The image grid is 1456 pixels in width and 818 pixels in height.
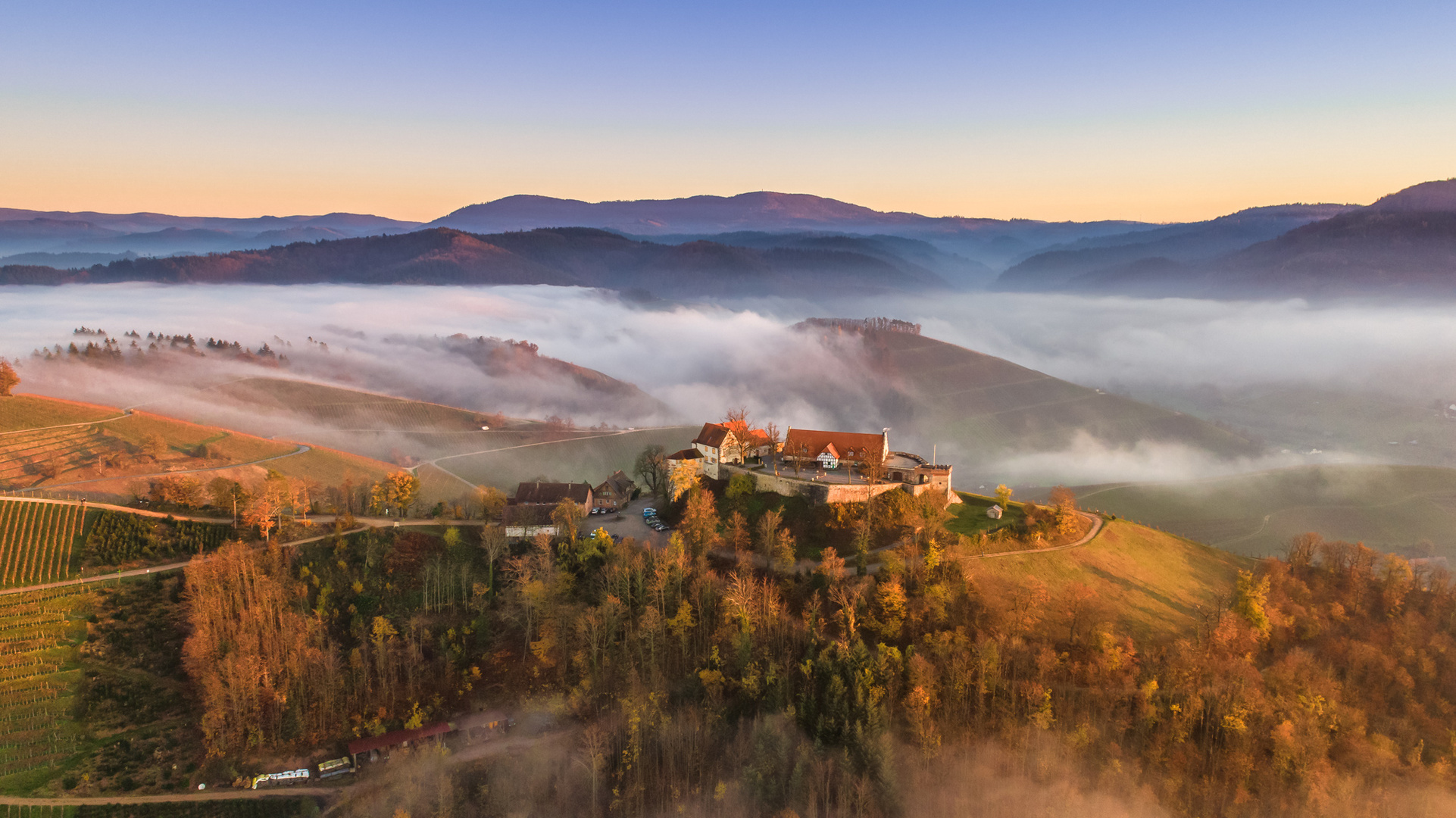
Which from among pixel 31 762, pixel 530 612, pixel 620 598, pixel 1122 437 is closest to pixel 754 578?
pixel 620 598

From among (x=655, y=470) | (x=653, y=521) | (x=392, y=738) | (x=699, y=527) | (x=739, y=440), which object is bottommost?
(x=392, y=738)

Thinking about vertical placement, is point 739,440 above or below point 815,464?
above

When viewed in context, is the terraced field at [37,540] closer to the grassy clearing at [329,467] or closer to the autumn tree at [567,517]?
the grassy clearing at [329,467]

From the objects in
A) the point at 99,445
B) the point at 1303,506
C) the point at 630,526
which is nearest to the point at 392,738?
the point at 630,526

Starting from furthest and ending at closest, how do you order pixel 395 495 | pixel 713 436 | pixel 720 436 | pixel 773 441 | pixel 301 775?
pixel 773 441 → pixel 713 436 → pixel 395 495 → pixel 720 436 → pixel 301 775

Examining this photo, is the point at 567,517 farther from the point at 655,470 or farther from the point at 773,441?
the point at 773,441

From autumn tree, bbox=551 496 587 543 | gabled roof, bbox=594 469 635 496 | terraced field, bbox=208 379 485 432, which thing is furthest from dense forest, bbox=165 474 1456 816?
terraced field, bbox=208 379 485 432

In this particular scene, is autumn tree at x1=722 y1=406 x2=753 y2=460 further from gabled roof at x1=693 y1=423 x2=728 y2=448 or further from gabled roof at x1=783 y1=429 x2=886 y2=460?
gabled roof at x1=783 y1=429 x2=886 y2=460

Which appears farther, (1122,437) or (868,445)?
(1122,437)

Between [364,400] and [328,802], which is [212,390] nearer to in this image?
[364,400]
